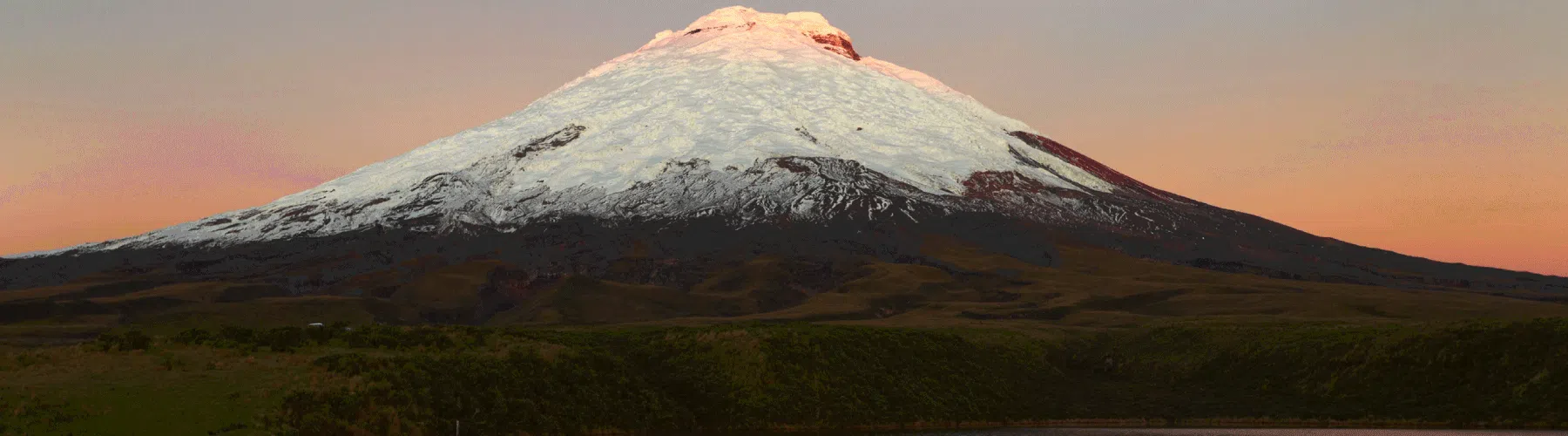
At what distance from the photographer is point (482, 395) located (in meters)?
79.5

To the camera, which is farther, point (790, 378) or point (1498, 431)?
point (790, 378)

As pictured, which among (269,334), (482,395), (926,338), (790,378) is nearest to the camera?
(482,395)

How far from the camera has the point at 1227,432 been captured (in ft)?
277

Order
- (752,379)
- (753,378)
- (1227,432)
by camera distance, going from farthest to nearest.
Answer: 1. (753,378)
2. (752,379)
3. (1227,432)

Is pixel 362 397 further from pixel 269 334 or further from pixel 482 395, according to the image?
pixel 269 334

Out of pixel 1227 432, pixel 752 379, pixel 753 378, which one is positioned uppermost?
pixel 753 378

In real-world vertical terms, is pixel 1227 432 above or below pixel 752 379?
below

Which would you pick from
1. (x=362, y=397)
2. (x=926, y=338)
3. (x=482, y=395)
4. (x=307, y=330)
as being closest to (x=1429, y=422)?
(x=926, y=338)

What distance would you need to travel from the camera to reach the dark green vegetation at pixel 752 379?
6931 centimetres

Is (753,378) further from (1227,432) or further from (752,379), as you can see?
(1227,432)

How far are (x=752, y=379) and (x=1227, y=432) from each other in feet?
102

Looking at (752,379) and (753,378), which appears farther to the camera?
(753,378)

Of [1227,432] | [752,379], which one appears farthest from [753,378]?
[1227,432]

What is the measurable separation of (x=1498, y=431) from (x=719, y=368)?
49.2 m
